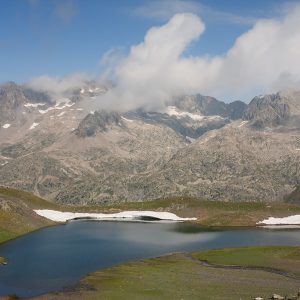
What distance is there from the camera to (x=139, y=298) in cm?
6988

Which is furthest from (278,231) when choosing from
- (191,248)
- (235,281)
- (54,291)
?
(54,291)

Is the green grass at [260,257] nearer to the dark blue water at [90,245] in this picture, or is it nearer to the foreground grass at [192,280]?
the foreground grass at [192,280]

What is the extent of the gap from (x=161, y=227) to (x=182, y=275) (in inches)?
3881

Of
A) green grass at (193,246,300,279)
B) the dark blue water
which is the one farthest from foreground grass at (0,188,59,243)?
green grass at (193,246,300,279)

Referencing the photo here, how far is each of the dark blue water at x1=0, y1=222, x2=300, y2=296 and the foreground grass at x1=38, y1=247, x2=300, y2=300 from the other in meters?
7.03

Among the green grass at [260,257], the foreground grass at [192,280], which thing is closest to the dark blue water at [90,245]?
the foreground grass at [192,280]

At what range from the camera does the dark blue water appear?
3526 inches

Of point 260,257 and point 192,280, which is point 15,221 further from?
point 192,280

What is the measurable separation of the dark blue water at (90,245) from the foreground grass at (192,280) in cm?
703

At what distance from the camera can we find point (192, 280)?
82062mm

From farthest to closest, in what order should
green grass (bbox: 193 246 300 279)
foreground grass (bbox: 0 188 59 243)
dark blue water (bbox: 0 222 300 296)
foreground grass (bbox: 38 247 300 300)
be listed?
foreground grass (bbox: 0 188 59 243), green grass (bbox: 193 246 300 279), dark blue water (bbox: 0 222 300 296), foreground grass (bbox: 38 247 300 300)

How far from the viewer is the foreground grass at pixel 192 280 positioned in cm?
7181

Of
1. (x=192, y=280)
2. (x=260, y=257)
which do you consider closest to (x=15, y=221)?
(x=260, y=257)

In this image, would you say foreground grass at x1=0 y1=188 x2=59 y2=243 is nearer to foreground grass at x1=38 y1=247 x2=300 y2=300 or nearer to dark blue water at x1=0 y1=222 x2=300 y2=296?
dark blue water at x1=0 y1=222 x2=300 y2=296
